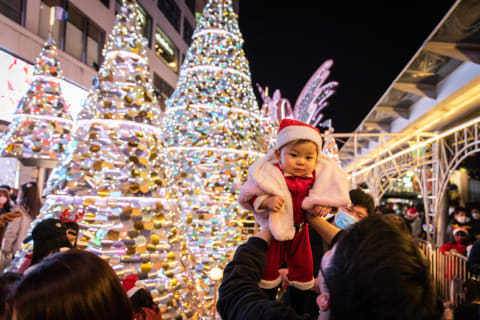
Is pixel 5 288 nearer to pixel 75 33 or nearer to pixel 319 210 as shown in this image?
pixel 319 210

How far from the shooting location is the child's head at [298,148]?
190cm

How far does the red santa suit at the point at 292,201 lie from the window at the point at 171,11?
66.4ft

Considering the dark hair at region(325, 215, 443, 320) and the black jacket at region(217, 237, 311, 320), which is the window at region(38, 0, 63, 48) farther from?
the dark hair at region(325, 215, 443, 320)

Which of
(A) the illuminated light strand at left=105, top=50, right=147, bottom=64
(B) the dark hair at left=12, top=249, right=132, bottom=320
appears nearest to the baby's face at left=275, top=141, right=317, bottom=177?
(B) the dark hair at left=12, top=249, right=132, bottom=320

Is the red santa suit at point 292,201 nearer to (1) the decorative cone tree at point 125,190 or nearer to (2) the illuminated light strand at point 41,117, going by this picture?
(1) the decorative cone tree at point 125,190

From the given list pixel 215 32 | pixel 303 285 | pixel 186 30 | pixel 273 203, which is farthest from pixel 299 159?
pixel 186 30

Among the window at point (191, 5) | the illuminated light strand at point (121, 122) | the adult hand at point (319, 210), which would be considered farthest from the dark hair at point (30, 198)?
the window at point (191, 5)

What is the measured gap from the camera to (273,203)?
5.66 ft

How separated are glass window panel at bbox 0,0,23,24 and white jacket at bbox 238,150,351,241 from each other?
9.91 meters

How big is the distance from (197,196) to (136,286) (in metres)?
2.39

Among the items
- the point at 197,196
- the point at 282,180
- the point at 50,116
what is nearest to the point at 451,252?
the point at 197,196

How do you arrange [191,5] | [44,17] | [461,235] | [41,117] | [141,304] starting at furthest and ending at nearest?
[191,5]
[44,17]
[41,117]
[461,235]
[141,304]

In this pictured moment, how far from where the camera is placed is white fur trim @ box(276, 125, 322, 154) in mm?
1899

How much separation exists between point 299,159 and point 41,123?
7.22m
